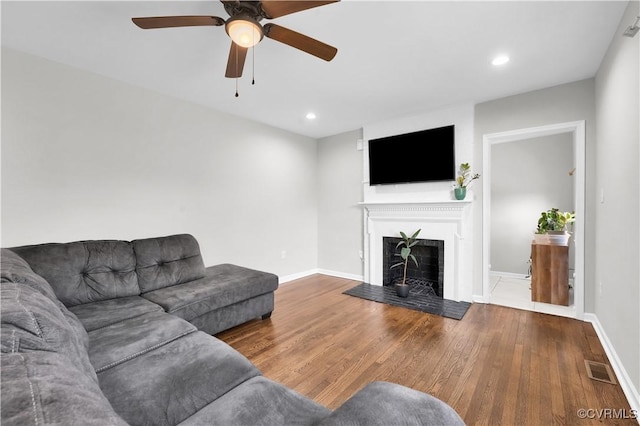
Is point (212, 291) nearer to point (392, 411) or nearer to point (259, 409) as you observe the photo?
point (259, 409)

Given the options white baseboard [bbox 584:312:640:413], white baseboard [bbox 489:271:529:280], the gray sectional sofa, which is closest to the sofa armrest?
the gray sectional sofa

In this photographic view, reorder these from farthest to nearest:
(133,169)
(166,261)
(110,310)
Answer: (133,169), (166,261), (110,310)

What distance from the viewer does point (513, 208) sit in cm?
Result: 489

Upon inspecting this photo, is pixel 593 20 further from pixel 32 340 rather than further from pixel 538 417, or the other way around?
pixel 32 340

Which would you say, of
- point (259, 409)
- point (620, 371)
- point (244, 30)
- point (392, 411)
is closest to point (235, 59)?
point (244, 30)

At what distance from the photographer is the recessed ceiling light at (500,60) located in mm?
2402

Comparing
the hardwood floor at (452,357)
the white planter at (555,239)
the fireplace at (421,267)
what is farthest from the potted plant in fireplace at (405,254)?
the white planter at (555,239)

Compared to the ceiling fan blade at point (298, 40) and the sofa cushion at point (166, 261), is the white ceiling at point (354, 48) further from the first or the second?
the sofa cushion at point (166, 261)

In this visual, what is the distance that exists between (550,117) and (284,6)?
3.07m

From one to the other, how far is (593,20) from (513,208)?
11.6ft

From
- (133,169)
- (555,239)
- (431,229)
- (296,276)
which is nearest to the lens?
(133,169)

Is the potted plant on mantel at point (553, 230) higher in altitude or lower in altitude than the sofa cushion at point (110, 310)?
higher

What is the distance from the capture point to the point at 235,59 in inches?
76.8

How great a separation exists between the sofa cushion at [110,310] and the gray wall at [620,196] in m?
3.20
